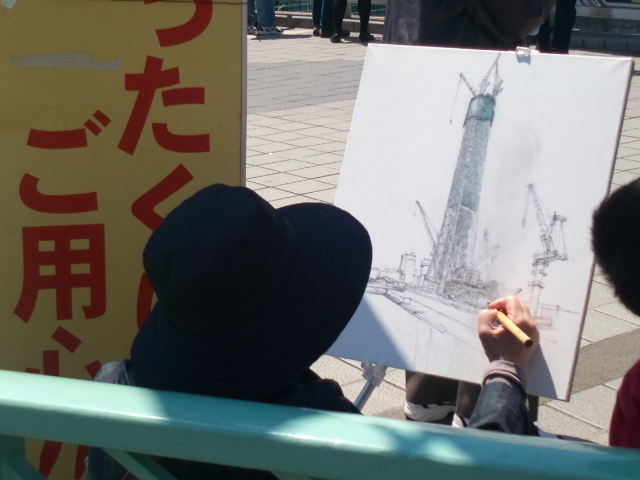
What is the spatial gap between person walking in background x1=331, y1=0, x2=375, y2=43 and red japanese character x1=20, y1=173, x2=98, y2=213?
10321 mm

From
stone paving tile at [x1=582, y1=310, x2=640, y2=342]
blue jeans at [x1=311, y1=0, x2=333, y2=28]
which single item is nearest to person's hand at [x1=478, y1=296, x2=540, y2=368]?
stone paving tile at [x1=582, y1=310, x2=640, y2=342]

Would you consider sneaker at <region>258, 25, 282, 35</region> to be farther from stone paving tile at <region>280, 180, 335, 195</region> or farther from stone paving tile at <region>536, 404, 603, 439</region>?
stone paving tile at <region>536, 404, 603, 439</region>

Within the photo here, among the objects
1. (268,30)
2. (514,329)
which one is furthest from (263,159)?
(268,30)

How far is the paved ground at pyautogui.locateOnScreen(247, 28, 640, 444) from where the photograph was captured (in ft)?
9.65

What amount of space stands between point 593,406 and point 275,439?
220cm

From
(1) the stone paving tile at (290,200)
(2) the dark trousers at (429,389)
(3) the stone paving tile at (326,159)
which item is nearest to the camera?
(2) the dark trousers at (429,389)

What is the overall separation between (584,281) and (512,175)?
284 mm

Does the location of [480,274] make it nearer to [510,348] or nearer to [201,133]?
[510,348]

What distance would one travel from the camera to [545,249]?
1802 millimetres

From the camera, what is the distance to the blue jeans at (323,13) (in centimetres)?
1242

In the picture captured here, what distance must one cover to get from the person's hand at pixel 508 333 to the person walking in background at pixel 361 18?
1055cm

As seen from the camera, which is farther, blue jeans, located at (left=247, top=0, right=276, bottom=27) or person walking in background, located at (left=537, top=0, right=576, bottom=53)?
blue jeans, located at (left=247, top=0, right=276, bottom=27)

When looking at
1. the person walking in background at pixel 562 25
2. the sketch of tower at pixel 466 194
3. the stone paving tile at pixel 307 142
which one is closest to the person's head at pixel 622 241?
the sketch of tower at pixel 466 194

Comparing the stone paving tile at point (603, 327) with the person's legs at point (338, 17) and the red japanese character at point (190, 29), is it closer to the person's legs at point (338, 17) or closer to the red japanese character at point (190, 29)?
the red japanese character at point (190, 29)
